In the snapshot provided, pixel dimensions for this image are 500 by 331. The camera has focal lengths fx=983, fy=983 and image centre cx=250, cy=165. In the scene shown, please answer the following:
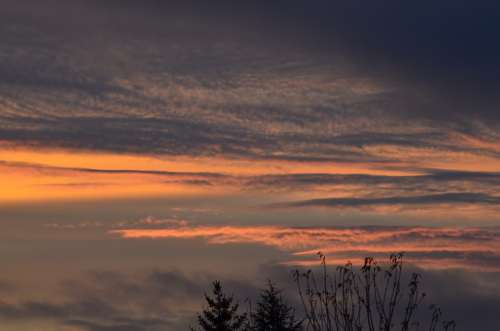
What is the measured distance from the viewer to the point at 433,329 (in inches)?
864

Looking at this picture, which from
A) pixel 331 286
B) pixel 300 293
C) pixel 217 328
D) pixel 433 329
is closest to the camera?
pixel 433 329

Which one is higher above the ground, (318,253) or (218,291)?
(218,291)

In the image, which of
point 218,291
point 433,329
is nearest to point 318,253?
point 433,329

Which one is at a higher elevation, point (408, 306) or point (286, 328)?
point (286, 328)

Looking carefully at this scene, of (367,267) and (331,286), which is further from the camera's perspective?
(331,286)

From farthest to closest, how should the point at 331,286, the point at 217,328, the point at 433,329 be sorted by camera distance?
the point at 217,328, the point at 331,286, the point at 433,329

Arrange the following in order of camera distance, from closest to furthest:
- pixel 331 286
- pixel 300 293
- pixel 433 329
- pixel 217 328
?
pixel 433 329
pixel 300 293
pixel 331 286
pixel 217 328

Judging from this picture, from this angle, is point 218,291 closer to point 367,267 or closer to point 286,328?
point 286,328

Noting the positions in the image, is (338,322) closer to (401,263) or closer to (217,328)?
→ (401,263)

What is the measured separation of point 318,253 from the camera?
76.5 feet

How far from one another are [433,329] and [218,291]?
48330mm

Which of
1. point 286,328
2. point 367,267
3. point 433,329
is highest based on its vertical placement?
point 286,328

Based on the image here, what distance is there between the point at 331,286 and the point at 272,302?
46.1 metres

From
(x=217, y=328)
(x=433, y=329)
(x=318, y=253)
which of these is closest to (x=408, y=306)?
(x=433, y=329)
